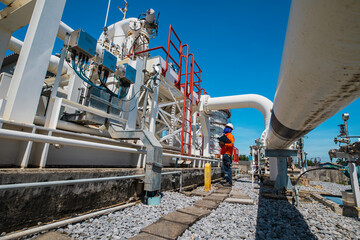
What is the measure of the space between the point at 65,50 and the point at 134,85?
1446 mm

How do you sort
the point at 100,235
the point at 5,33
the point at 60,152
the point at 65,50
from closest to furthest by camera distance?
the point at 100,235, the point at 60,152, the point at 65,50, the point at 5,33

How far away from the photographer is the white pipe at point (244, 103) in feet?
21.1

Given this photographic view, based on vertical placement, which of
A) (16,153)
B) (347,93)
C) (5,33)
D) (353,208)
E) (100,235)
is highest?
(5,33)

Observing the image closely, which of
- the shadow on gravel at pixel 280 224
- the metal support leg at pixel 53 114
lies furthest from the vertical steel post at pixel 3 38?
the shadow on gravel at pixel 280 224

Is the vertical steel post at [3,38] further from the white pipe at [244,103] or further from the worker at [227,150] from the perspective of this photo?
the white pipe at [244,103]

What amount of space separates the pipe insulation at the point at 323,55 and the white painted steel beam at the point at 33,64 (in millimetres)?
2646

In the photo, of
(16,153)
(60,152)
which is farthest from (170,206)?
(16,153)

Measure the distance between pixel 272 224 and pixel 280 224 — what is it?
0.31 feet

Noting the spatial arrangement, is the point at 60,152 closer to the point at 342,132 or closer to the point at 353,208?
the point at 353,208

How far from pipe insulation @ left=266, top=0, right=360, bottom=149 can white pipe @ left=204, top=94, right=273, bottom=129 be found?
5816 millimetres

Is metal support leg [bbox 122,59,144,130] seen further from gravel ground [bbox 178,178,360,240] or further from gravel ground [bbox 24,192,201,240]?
gravel ground [bbox 178,178,360,240]

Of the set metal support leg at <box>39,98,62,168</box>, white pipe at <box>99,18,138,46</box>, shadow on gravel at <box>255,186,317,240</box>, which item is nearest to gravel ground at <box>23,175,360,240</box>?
shadow on gravel at <box>255,186,317,240</box>

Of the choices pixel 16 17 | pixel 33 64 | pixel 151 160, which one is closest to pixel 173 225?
pixel 151 160

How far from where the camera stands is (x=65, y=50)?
2.72 m
